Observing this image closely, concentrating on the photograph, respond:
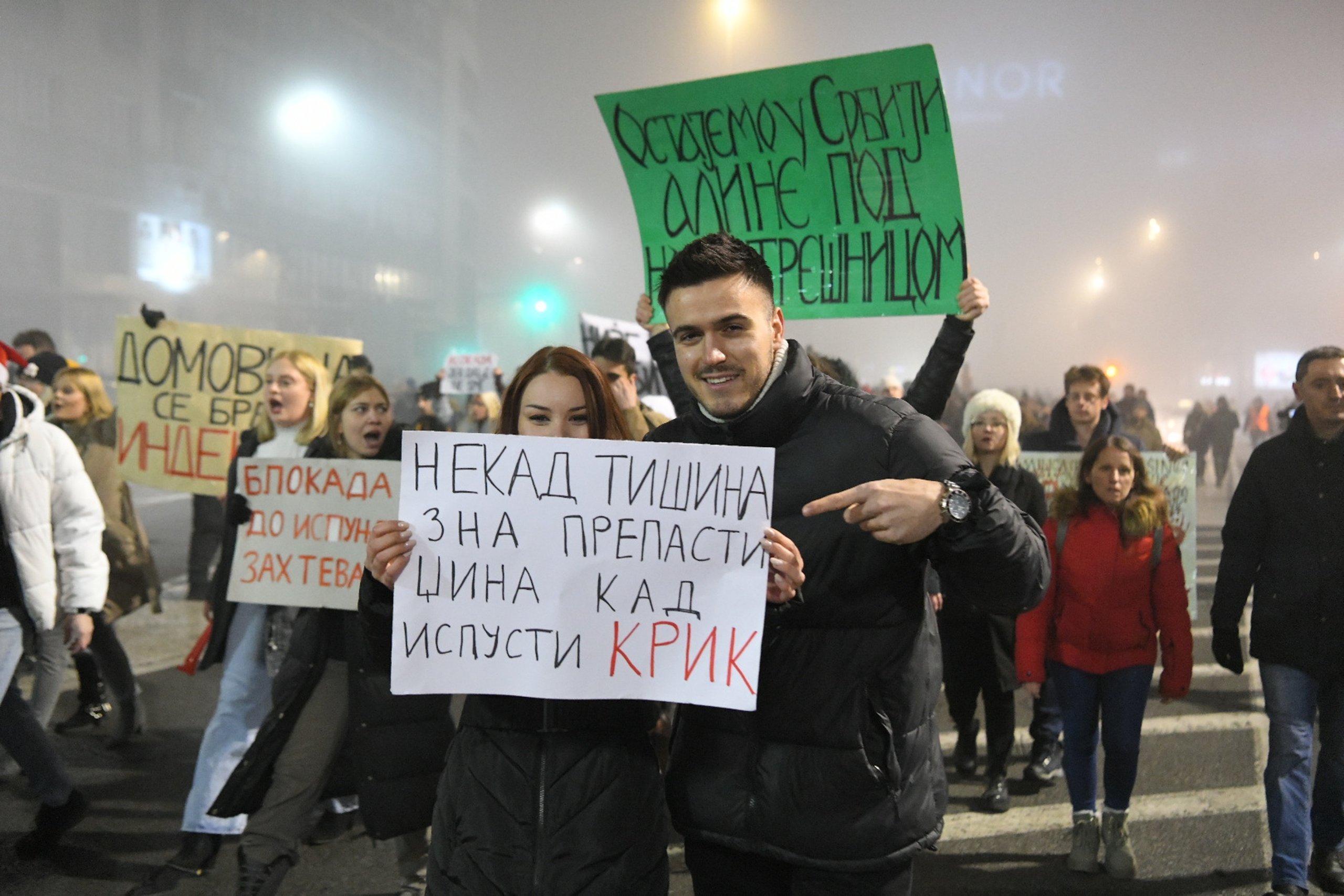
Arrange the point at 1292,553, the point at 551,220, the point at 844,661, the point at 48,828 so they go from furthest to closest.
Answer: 1. the point at 551,220
2. the point at 48,828
3. the point at 1292,553
4. the point at 844,661

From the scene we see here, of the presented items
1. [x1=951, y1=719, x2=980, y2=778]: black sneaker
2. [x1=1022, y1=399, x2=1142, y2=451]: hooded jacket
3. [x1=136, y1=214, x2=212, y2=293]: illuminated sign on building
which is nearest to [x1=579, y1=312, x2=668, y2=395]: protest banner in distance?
[x1=1022, y1=399, x2=1142, y2=451]: hooded jacket

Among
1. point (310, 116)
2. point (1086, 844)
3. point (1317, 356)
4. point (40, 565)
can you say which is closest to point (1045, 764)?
point (1086, 844)

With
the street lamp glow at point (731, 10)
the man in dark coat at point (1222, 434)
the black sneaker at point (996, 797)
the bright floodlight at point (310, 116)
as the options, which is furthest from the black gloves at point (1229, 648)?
the bright floodlight at point (310, 116)

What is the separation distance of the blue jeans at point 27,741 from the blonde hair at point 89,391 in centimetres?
235

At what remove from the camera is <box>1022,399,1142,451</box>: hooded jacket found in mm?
5102

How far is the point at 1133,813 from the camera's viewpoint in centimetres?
412

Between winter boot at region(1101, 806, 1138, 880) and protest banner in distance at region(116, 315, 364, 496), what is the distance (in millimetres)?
4043

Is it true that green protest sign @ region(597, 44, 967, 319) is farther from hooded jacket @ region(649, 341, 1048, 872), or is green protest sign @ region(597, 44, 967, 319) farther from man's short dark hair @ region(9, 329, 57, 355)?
man's short dark hair @ region(9, 329, 57, 355)

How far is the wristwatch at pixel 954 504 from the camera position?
1.56 m

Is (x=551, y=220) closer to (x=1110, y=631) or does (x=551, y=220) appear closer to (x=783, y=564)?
(x=1110, y=631)

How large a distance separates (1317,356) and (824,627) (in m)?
2.69

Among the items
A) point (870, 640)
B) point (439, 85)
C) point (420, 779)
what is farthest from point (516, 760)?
point (439, 85)

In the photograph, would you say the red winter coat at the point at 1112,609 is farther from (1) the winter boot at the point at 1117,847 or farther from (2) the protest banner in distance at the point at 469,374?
(2) the protest banner in distance at the point at 469,374

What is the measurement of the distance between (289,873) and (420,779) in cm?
112
